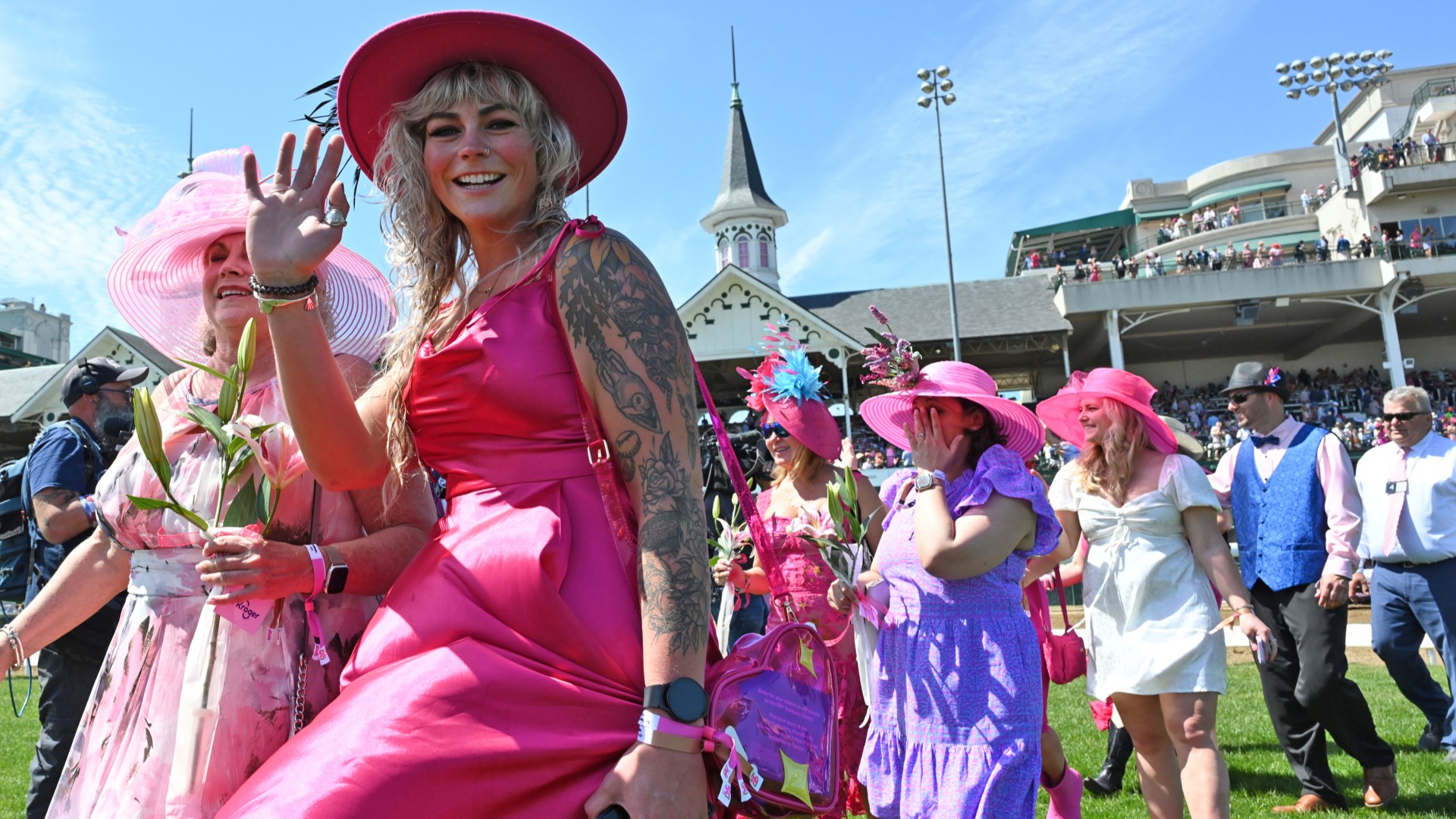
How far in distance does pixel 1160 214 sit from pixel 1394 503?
211 feet

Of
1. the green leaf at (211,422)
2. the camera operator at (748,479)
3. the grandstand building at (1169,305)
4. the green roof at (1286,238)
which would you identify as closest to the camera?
the green leaf at (211,422)

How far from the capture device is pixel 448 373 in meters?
1.78

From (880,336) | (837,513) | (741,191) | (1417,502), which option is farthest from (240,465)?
(741,191)

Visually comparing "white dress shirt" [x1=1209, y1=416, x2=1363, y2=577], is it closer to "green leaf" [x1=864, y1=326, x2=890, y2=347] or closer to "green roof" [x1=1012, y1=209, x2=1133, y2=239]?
"green leaf" [x1=864, y1=326, x2=890, y2=347]

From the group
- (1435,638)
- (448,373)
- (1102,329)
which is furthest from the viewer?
(1102,329)

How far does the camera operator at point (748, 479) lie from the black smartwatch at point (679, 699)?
4723mm

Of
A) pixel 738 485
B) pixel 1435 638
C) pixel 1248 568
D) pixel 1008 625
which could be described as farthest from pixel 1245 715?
pixel 738 485

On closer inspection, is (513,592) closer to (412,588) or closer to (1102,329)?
(412,588)

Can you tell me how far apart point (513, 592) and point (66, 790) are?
1214 millimetres

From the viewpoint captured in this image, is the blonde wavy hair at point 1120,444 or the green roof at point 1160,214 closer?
the blonde wavy hair at point 1120,444

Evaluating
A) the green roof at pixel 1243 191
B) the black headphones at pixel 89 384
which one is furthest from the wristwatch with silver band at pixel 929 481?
the green roof at pixel 1243 191

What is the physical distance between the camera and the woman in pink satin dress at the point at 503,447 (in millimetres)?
1504

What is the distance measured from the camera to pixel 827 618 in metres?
5.15

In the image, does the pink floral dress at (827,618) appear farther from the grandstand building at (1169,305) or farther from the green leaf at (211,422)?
the grandstand building at (1169,305)
